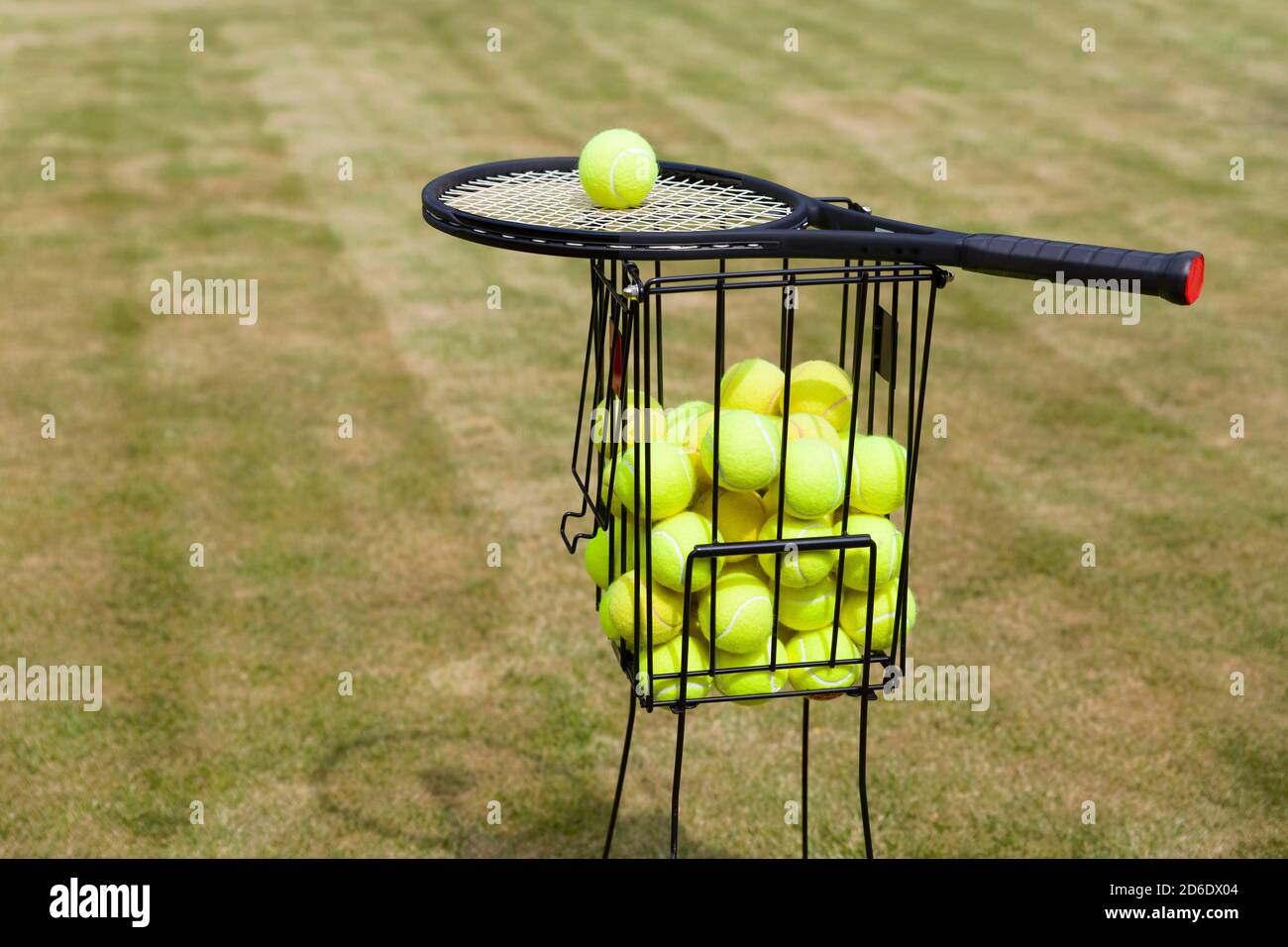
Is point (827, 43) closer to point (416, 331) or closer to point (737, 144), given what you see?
point (737, 144)

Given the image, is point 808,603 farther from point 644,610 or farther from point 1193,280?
point 1193,280

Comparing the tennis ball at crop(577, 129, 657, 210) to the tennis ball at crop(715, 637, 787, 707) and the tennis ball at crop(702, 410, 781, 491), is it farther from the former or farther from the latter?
the tennis ball at crop(715, 637, 787, 707)

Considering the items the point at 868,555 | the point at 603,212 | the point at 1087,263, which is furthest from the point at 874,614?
the point at 603,212

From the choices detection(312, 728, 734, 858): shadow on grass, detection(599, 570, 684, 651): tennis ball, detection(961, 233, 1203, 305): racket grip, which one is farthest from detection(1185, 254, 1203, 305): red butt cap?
detection(312, 728, 734, 858): shadow on grass

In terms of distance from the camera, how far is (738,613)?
390cm

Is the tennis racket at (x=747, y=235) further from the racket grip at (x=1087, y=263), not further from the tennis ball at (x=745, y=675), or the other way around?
the tennis ball at (x=745, y=675)

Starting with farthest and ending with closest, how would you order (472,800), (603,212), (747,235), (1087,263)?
1. (472,800)
2. (603,212)
3. (747,235)
4. (1087,263)

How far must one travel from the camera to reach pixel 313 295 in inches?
488

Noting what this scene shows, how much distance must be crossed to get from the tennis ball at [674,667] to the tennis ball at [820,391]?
740mm

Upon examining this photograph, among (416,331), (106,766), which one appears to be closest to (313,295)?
(416,331)

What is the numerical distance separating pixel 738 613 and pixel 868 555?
404 millimetres

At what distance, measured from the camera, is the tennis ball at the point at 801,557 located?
12.8ft

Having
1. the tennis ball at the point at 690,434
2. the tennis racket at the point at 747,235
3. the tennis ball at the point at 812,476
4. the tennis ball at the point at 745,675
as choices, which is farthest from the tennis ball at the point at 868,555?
the tennis racket at the point at 747,235

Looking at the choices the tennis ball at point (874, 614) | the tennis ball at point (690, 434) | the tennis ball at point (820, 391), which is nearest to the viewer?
the tennis ball at point (690, 434)
